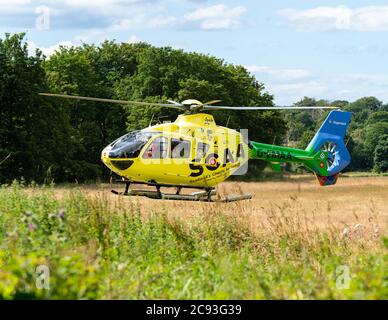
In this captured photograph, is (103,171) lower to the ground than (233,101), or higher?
lower

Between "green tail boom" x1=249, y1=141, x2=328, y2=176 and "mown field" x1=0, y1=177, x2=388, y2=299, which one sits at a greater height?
"green tail boom" x1=249, y1=141, x2=328, y2=176

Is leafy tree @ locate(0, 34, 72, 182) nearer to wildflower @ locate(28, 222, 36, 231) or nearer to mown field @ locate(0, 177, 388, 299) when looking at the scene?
mown field @ locate(0, 177, 388, 299)

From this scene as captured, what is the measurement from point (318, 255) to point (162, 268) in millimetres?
2782

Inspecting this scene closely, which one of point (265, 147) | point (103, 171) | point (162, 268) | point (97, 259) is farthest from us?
point (103, 171)

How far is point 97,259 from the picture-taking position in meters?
7.97

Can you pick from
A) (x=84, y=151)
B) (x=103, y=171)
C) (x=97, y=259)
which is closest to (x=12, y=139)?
(x=84, y=151)

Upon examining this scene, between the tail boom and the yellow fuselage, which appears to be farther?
the tail boom

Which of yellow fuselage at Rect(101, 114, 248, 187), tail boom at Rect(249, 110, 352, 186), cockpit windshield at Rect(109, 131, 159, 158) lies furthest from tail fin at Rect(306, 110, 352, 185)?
cockpit windshield at Rect(109, 131, 159, 158)

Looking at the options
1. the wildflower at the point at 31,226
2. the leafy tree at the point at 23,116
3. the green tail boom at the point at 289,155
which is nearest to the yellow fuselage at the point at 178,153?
the green tail boom at the point at 289,155

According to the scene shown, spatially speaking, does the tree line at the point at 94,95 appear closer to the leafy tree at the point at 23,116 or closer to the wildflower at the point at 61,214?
the leafy tree at the point at 23,116

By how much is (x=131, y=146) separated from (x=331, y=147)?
32.5 feet

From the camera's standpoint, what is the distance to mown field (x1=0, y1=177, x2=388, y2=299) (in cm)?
670
